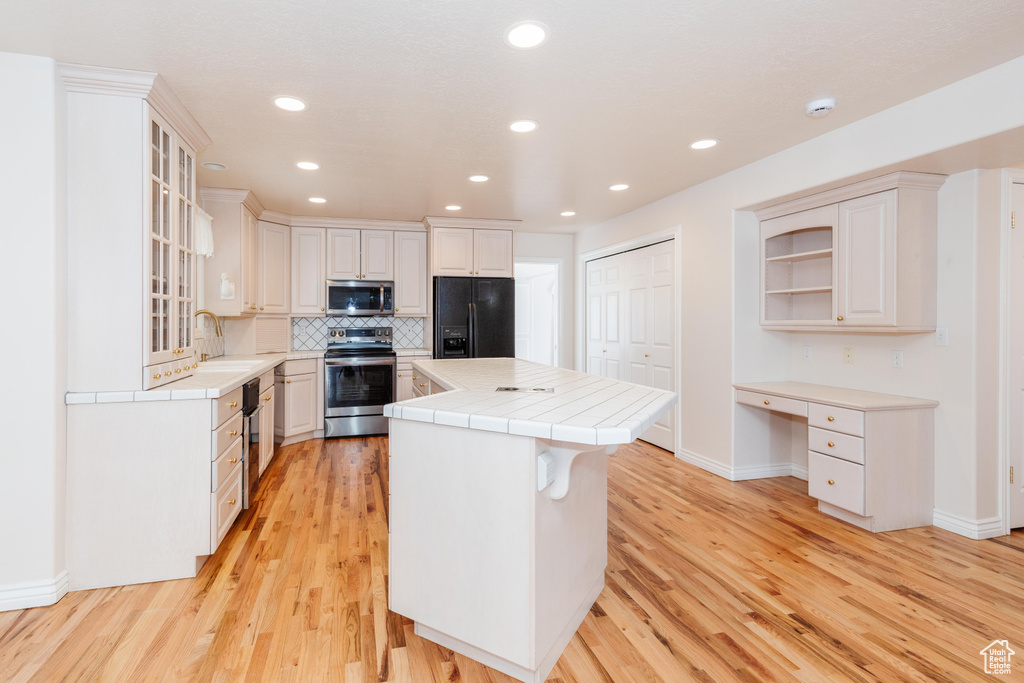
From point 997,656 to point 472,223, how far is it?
4892 millimetres

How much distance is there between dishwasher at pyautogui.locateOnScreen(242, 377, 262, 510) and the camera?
10.2 ft

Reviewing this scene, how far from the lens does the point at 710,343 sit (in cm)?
414

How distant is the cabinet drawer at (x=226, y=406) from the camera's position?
2.47 metres

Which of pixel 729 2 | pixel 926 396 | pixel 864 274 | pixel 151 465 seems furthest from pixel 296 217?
pixel 926 396

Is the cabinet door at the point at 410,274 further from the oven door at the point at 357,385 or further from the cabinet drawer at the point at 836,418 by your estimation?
the cabinet drawer at the point at 836,418

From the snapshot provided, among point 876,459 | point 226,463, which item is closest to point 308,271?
point 226,463

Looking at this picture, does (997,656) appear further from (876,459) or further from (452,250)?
(452,250)

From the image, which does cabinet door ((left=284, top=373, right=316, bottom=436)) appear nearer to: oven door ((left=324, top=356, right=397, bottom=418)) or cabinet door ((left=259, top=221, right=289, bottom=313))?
oven door ((left=324, top=356, right=397, bottom=418))

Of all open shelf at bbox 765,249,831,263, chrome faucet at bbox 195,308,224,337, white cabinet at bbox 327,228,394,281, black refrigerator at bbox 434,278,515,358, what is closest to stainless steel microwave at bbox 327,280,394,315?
white cabinet at bbox 327,228,394,281

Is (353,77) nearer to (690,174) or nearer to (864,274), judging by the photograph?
(690,174)

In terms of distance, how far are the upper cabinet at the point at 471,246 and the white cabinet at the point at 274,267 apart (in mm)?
1468

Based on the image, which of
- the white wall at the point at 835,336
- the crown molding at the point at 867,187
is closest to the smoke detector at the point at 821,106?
the white wall at the point at 835,336

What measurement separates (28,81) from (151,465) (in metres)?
1.70

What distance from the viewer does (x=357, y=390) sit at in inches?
206
